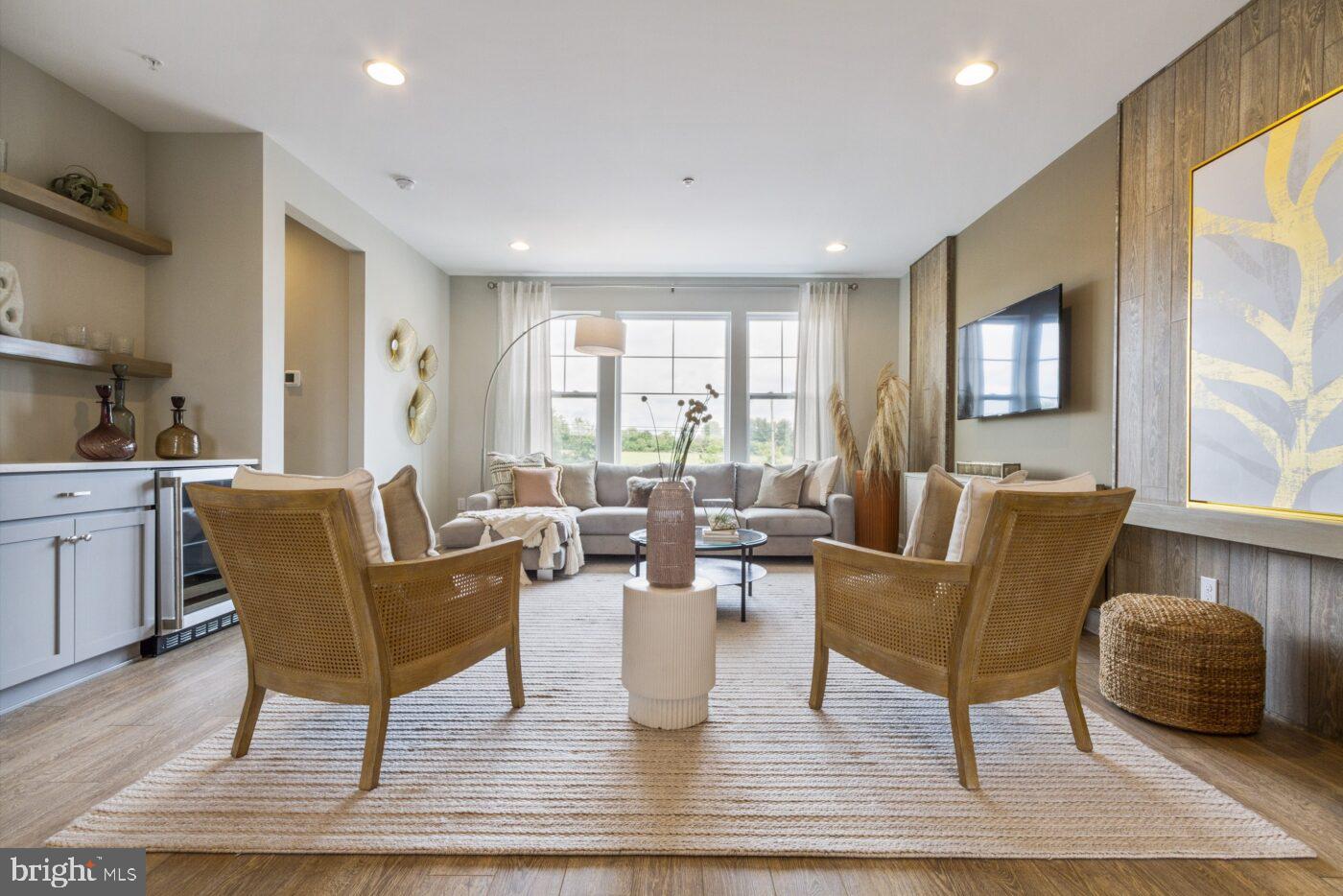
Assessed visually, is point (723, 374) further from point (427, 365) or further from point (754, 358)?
point (427, 365)

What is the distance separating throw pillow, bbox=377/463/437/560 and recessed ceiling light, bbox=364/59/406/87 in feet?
A: 5.87

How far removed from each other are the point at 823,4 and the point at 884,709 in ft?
8.48

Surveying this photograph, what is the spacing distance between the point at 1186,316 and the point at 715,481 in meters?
3.69

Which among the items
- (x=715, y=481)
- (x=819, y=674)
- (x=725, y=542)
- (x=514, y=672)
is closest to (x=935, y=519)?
(x=819, y=674)

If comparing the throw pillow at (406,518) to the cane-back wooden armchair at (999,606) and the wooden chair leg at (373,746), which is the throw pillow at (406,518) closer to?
the wooden chair leg at (373,746)

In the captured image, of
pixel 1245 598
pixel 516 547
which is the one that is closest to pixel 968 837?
pixel 516 547

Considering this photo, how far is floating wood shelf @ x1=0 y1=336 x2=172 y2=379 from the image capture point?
2.43m

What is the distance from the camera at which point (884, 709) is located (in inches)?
84.2

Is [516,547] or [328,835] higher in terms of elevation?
[516,547]

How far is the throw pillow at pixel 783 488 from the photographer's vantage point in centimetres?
523

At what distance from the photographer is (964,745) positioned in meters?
1.65

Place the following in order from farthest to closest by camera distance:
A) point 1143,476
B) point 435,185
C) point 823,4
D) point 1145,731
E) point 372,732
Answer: point 435,185
point 1143,476
point 823,4
point 1145,731
point 372,732

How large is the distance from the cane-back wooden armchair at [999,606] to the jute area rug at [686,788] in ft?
0.63

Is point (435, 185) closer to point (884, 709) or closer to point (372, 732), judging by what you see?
Answer: point (372, 732)
